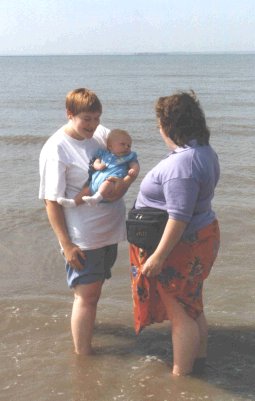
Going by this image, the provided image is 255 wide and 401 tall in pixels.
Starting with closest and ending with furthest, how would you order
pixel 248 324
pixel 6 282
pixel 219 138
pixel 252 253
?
1. pixel 248 324
2. pixel 6 282
3. pixel 252 253
4. pixel 219 138

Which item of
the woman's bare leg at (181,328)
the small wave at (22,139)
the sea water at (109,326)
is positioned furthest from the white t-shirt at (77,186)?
the small wave at (22,139)

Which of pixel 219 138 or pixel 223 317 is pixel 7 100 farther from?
pixel 223 317

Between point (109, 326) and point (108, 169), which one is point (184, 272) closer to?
point (108, 169)

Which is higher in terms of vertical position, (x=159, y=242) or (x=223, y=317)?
(x=159, y=242)

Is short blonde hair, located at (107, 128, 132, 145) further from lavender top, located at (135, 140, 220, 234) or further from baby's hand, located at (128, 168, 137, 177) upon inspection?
lavender top, located at (135, 140, 220, 234)

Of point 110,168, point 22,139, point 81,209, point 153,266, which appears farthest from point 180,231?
point 22,139

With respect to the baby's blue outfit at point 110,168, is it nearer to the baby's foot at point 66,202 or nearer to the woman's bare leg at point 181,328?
the baby's foot at point 66,202

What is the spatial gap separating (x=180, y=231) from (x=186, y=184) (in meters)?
0.27

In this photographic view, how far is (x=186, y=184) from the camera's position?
345cm

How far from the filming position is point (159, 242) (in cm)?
363

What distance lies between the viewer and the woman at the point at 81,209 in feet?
12.6

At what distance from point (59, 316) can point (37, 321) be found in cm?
18

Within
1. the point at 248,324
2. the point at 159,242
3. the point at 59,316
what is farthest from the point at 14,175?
the point at 159,242

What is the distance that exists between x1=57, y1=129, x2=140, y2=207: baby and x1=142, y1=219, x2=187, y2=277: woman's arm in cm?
48
